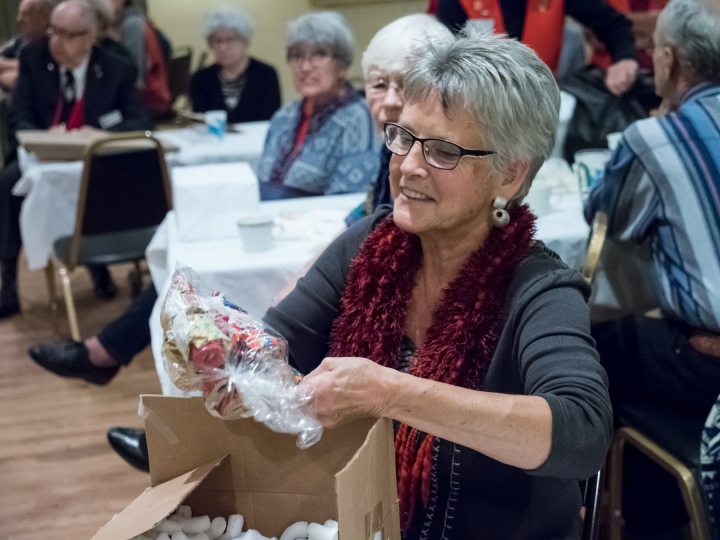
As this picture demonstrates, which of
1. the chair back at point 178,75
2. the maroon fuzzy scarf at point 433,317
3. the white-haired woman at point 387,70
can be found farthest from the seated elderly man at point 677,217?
the chair back at point 178,75

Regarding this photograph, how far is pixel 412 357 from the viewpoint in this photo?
4.53 feet

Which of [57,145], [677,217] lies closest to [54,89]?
[57,145]

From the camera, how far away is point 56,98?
4.12m

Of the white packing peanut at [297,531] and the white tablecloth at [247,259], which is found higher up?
the white packing peanut at [297,531]

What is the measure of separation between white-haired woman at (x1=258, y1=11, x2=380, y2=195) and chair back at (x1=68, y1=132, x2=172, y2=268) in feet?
1.47

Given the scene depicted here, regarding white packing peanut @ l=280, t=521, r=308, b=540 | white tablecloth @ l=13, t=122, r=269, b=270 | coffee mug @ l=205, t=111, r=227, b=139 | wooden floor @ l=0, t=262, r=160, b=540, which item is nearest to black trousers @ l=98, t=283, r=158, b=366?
wooden floor @ l=0, t=262, r=160, b=540

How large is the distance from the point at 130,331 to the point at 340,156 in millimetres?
999

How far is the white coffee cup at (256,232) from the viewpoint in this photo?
2.15m

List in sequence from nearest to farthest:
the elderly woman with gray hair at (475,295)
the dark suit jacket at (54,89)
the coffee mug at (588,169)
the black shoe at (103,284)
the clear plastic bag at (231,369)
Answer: the clear plastic bag at (231,369) < the elderly woman with gray hair at (475,295) < the coffee mug at (588,169) < the dark suit jacket at (54,89) < the black shoe at (103,284)

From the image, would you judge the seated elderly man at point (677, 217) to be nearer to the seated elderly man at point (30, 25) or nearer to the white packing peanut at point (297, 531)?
the white packing peanut at point (297, 531)

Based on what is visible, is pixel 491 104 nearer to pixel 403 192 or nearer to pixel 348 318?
pixel 403 192

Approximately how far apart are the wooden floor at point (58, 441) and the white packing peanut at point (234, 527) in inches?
52.8

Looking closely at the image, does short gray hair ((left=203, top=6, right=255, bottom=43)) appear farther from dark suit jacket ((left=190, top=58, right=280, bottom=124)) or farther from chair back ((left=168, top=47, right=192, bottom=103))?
chair back ((left=168, top=47, right=192, bottom=103))

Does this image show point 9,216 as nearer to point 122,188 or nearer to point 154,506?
point 122,188
